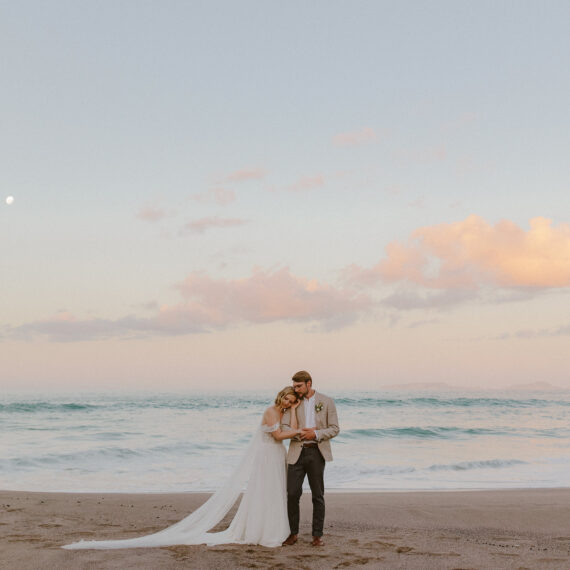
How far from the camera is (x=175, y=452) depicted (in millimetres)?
19609

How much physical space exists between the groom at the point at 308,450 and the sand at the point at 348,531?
0.40 m

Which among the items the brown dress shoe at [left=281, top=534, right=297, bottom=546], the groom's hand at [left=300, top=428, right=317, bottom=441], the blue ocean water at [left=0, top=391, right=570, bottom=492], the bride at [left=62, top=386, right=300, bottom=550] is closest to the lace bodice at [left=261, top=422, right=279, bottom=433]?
the bride at [left=62, top=386, right=300, bottom=550]

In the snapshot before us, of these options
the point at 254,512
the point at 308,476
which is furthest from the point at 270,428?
the point at 254,512

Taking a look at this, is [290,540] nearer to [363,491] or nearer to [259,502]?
[259,502]

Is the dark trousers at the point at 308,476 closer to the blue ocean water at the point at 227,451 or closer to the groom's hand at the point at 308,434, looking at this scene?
the groom's hand at the point at 308,434

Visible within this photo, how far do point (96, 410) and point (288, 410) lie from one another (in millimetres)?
34786

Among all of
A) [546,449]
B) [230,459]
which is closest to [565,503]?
[230,459]

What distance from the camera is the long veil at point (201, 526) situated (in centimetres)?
692

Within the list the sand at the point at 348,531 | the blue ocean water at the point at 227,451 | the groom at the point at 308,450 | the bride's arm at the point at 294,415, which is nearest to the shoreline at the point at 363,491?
the sand at the point at 348,531

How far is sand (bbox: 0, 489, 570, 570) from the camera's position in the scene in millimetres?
6297

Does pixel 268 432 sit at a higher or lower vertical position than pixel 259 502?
higher

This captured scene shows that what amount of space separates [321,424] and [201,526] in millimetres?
1839

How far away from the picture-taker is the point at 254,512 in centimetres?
697

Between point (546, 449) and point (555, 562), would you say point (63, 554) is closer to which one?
point (555, 562)
